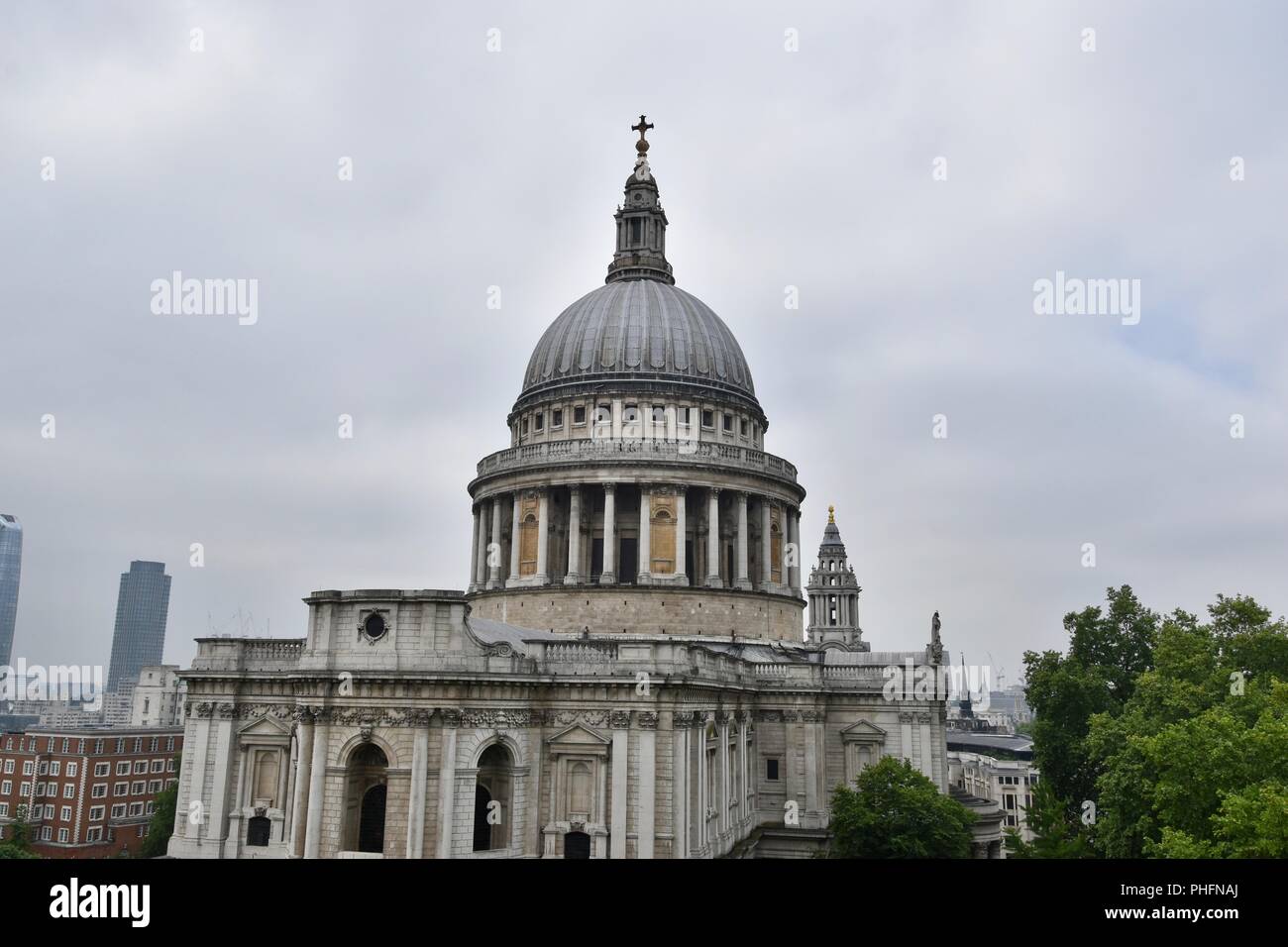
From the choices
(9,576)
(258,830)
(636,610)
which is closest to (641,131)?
(636,610)

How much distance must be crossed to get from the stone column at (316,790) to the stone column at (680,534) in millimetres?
23965

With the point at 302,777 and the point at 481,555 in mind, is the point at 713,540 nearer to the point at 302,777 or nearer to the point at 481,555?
the point at 481,555

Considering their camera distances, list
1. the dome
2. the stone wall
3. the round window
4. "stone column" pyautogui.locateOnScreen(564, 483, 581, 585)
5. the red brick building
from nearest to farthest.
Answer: the round window, the stone wall, "stone column" pyautogui.locateOnScreen(564, 483, 581, 585), the dome, the red brick building

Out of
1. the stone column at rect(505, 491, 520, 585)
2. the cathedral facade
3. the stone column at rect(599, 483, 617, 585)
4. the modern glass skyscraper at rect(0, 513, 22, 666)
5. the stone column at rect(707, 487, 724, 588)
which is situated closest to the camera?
the cathedral facade

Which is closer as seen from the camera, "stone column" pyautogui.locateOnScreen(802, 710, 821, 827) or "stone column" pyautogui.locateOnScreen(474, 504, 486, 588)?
"stone column" pyautogui.locateOnScreen(802, 710, 821, 827)

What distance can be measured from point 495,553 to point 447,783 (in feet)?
82.1

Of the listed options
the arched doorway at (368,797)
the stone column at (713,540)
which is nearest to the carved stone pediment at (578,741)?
the arched doorway at (368,797)

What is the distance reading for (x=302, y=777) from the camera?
39344mm

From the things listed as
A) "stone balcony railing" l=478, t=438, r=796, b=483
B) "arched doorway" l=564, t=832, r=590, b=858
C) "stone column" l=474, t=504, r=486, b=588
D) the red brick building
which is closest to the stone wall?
"stone column" l=474, t=504, r=486, b=588

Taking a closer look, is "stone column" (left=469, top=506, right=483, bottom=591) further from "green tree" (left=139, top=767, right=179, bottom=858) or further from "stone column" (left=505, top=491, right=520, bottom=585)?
"green tree" (left=139, top=767, right=179, bottom=858)

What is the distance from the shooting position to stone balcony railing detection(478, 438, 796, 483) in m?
59.6

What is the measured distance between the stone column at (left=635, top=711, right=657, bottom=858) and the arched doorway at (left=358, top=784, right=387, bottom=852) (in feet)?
33.1
